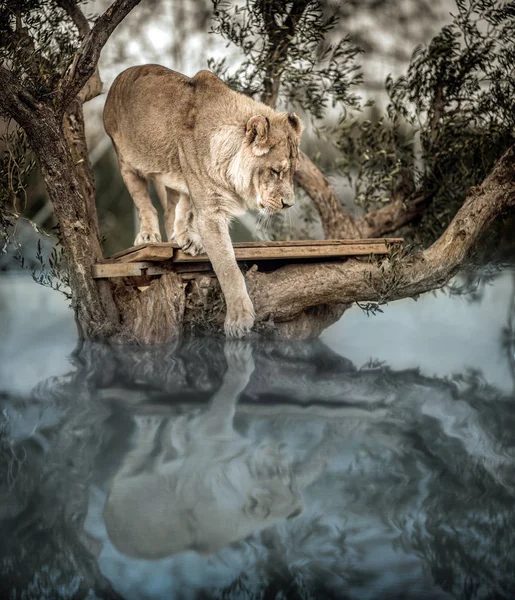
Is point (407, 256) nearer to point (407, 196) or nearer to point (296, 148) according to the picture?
point (296, 148)

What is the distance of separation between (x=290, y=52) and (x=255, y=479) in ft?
15.8

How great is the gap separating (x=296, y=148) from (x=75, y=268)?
2010 millimetres

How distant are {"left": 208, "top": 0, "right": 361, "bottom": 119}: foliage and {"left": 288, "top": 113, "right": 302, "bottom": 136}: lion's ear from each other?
1914 mm

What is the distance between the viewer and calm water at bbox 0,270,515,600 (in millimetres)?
2102

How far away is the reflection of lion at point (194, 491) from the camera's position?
2326 millimetres

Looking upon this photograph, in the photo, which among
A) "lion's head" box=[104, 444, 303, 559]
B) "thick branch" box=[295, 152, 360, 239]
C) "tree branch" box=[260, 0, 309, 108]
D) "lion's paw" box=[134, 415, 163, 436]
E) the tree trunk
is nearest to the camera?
"lion's head" box=[104, 444, 303, 559]

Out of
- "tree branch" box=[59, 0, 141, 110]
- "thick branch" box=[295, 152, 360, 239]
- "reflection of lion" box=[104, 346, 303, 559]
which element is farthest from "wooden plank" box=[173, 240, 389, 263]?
"reflection of lion" box=[104, 346, 303, 559]

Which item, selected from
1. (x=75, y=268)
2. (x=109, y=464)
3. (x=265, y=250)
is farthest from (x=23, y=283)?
(x=109, y=464)

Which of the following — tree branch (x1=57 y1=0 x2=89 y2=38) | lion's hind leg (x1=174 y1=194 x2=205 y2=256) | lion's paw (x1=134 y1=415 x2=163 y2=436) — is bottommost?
lion's paw (x1=134 y1=415 x2=163 y2=436)

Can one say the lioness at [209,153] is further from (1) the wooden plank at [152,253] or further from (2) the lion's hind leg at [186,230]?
(1) the wooden plank at [152,253]

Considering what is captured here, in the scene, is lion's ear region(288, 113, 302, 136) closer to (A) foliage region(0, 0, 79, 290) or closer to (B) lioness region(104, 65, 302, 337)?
(B) lioness region(104, 65, 302, 337)

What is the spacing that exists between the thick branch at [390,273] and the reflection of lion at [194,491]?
2237 mm

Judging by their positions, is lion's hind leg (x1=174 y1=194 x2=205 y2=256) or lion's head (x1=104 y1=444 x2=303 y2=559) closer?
lion's head (x1=104 y1=444 x2=303 y2=559)

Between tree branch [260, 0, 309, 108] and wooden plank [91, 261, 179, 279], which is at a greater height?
tree branch [260, 0, 309, 108]
